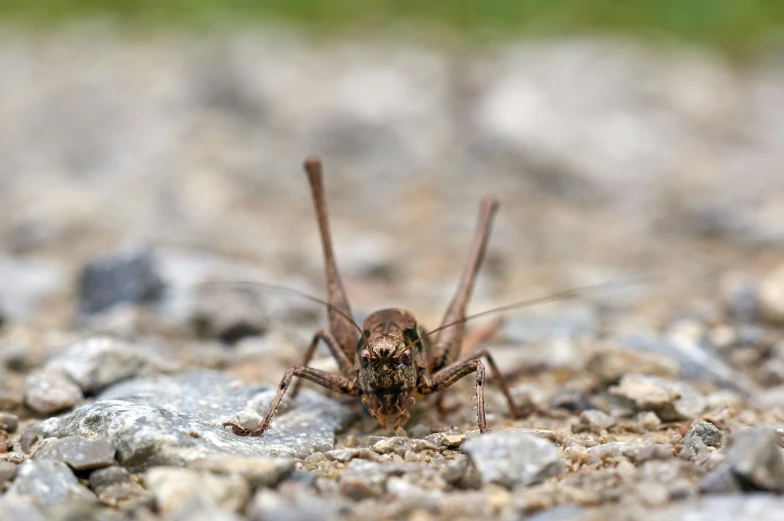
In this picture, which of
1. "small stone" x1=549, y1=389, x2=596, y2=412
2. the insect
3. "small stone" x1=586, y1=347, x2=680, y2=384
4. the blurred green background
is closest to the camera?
the insect

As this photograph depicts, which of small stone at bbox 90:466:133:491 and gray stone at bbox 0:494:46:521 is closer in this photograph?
gray stone at bbox 0:494:46:521

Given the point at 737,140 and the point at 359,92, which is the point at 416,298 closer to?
the point at 359,92

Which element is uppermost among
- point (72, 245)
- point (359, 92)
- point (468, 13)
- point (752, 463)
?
point (468, 13)

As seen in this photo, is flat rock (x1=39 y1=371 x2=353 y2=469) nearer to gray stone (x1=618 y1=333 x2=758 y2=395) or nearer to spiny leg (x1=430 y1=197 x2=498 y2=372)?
spiny leg (x1=430 y1=197 x2=498 y2=372)

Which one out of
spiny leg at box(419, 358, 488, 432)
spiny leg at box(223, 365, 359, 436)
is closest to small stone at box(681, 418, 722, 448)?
spiny leg at box(419, 358, 488, 432)

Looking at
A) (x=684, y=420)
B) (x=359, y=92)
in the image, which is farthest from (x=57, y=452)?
(x=359, y=92)

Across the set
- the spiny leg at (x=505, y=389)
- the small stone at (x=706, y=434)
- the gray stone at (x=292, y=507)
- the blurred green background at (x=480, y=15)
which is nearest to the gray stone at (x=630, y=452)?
the small stone at (x=706, y=434)

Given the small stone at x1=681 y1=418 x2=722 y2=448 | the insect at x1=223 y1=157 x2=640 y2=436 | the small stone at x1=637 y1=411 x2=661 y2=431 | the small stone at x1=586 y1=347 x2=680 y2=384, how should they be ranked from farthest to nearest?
the small stone at x1=586 y1=347 x2=680 y2=384
the small stone at x1=637 y1=411 x2=661 y2=431
the insect at x1=223 y1=157 x2=640 y2=436
the small stone at x1=681 y1=418 x2=722 y2=448
